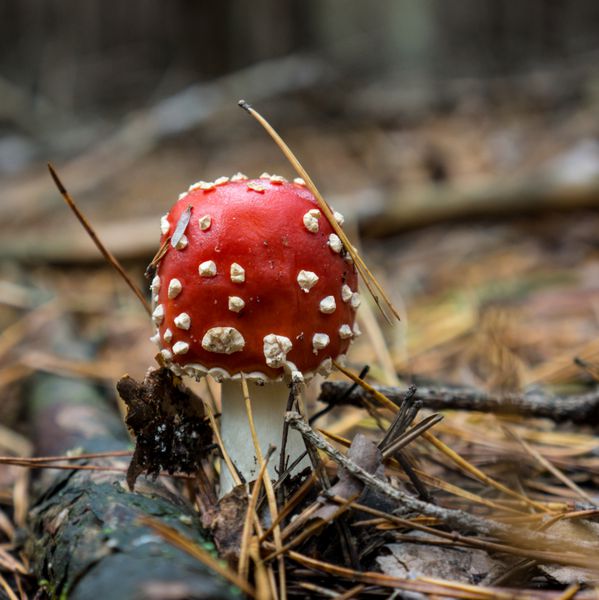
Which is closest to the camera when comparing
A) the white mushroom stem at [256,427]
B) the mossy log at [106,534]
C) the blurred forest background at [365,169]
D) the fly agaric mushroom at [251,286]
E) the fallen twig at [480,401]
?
Result: the mossy log at [106,534]

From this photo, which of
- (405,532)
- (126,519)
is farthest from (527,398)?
(126,519)

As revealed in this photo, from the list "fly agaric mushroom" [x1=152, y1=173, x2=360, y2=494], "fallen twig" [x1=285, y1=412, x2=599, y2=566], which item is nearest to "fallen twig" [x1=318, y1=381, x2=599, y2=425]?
"fly agaric mushroom" [x1=152, y1=173, x2=360, y2=494]

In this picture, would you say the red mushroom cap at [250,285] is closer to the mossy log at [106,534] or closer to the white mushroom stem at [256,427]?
the white mushroom stem at [256,427]

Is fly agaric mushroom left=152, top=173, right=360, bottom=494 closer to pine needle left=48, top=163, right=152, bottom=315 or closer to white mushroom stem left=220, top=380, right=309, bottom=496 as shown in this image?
white mushroom stem left=220, top=380, right=309, bottom=496

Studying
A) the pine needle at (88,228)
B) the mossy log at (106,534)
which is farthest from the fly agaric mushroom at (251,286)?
the mossy log at (106,534)

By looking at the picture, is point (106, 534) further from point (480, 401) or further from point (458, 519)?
point (480, 401)

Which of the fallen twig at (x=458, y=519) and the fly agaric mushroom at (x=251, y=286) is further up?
the fly agaric mushroom at (x=251, y=286)

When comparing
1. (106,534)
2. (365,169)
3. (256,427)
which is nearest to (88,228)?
(256,427)
